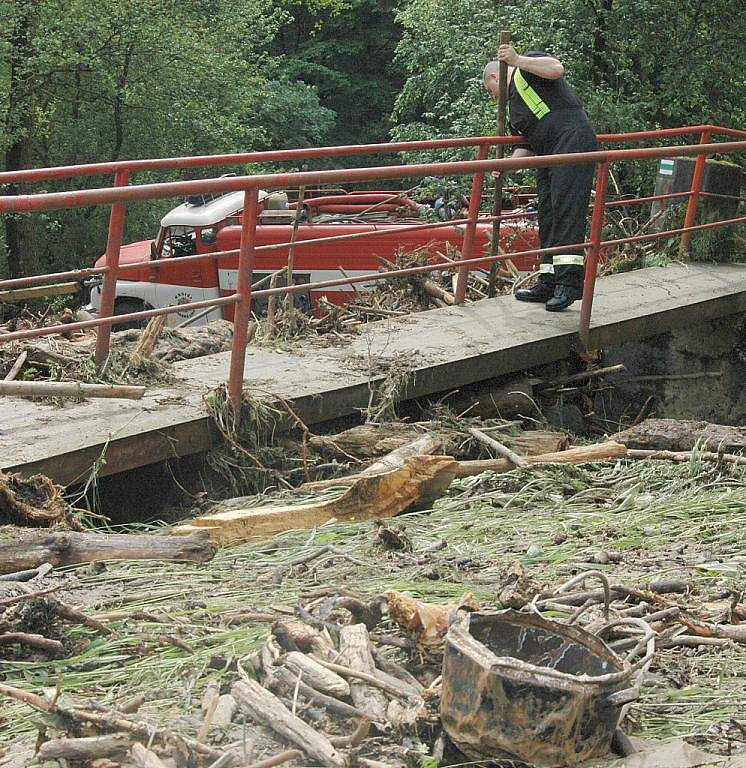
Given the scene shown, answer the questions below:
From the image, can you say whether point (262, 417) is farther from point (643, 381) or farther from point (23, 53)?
point (23, 53)

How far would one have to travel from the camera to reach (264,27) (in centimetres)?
2595

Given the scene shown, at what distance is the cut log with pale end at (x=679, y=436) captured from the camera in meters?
5.88

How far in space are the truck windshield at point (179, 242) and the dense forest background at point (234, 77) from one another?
158 inches

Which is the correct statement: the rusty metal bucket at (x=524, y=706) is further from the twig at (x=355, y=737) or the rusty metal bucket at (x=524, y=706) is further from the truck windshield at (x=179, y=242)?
the truck windshield at (x=179, y=242)

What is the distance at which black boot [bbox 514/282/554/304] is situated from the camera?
25.8ft

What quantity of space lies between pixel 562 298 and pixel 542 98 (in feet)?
4.33

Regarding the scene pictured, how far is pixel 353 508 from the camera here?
4785 mm

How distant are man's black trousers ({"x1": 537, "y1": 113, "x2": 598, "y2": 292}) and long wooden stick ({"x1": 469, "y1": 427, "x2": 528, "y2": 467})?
6.32ft

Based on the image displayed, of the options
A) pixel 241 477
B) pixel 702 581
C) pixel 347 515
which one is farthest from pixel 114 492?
pixel 702 581

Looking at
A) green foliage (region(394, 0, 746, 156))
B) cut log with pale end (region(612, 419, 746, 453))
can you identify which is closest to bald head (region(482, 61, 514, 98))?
cut log with pale end (region(612, 419, 746, 453))

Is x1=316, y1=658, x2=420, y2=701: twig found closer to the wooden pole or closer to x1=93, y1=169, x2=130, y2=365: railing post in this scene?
x1=93, y1=169, x2=130, y2=365: railing post

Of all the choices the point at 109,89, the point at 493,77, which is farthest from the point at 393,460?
the point at 109,89

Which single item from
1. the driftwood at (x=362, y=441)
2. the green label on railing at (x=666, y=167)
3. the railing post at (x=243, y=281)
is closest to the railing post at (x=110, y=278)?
the railing post at (x=243, y=281)

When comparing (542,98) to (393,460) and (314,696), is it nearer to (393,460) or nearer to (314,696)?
(393,460)
